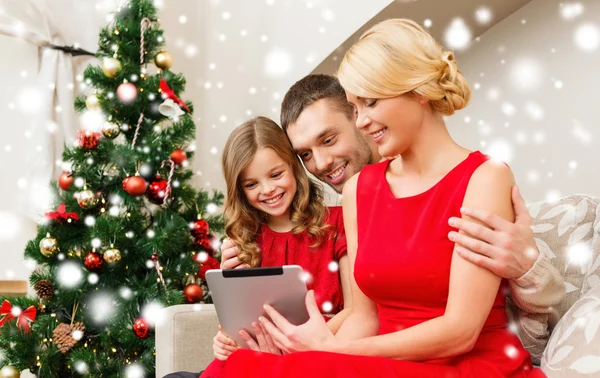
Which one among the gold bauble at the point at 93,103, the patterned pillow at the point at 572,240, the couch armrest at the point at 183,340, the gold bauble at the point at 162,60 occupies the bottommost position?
the couch armrest at the point at 183,340

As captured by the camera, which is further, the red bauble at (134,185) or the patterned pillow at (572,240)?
the red bauble at (134,185)

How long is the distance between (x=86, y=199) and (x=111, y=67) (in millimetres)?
506

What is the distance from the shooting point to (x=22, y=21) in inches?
118

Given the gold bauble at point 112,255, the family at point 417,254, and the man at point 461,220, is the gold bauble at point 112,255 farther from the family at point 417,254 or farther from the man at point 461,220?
the family at point 417,254

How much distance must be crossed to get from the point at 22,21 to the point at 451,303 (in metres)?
2.53

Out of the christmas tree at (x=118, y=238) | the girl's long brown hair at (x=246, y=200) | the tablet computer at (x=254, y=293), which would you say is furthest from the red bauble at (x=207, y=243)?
the tablet computer at (x=254, y=293)

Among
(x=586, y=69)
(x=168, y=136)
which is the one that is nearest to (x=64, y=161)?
(x=168, y=136)

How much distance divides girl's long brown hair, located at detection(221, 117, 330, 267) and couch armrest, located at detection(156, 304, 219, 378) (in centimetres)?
23

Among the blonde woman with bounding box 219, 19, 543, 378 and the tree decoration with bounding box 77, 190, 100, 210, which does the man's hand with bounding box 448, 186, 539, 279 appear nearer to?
the blonde woman with bounding box 219, 19, 543, 378

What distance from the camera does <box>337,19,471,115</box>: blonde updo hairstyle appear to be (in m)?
1.31

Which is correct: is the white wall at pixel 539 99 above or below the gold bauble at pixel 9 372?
above

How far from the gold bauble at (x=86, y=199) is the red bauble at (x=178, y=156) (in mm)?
325

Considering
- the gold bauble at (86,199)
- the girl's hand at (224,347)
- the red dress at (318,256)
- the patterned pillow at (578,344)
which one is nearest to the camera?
the patterned pillow at (578,344)

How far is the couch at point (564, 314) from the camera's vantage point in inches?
46.9
